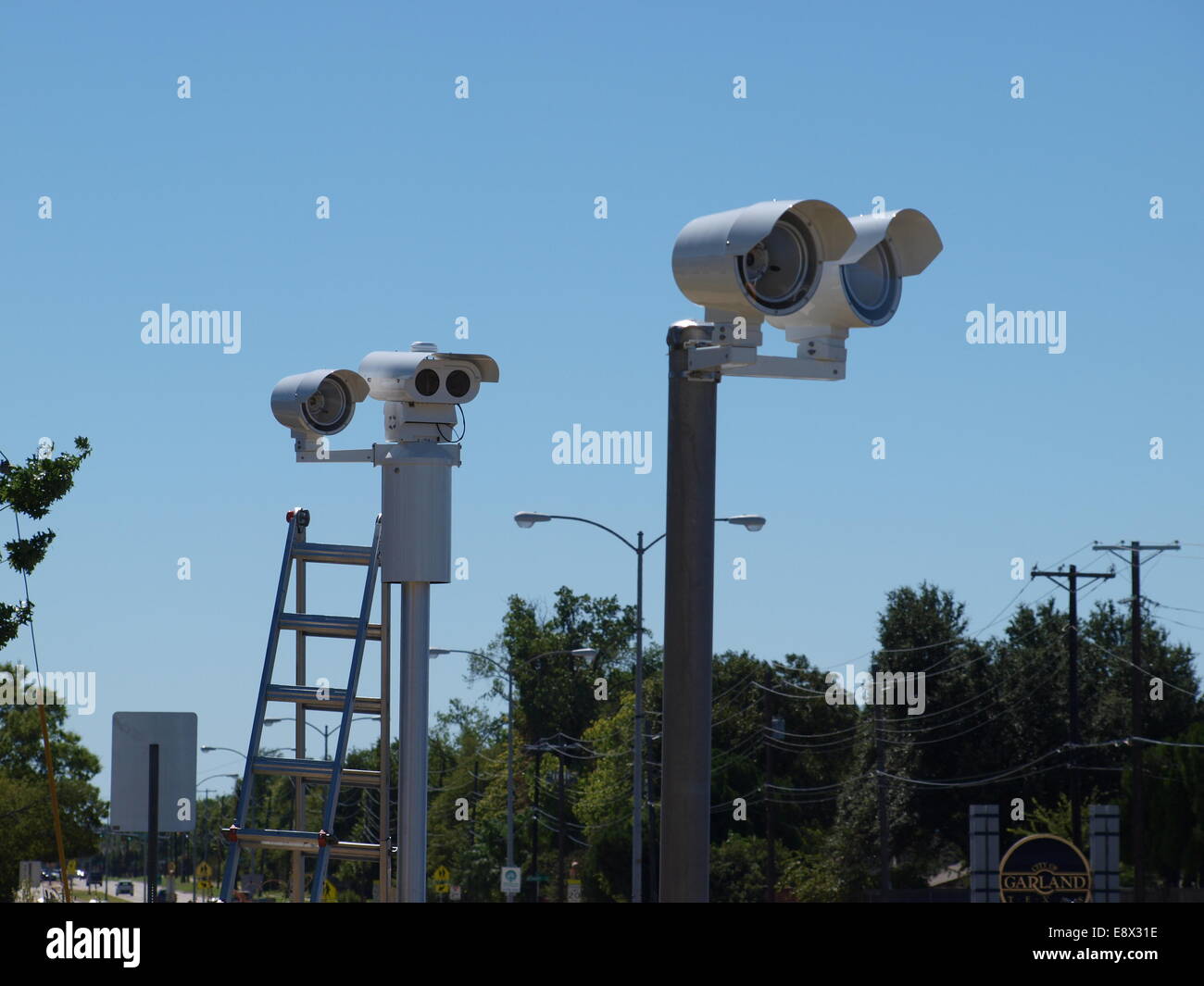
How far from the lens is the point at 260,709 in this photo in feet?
37.1

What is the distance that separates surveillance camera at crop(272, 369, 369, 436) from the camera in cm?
1205

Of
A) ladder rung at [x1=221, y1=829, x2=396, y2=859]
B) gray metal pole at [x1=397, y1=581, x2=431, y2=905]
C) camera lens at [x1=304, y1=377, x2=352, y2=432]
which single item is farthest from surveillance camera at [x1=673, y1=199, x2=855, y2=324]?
ladder rung at [x1=221, y1=829, x2=396, y2=859]

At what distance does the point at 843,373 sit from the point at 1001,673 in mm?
66387

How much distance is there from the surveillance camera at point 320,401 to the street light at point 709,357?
12.3 feet

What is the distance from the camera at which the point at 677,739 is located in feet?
27.8

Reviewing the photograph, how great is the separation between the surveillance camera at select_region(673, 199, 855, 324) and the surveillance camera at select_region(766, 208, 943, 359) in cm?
8

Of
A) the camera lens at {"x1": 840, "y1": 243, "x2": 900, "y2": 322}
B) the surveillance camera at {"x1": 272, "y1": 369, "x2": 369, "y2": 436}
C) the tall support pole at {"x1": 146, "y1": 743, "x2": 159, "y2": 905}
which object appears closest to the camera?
the camera lens at {"x1": 840, "y1": 243, "x2": 900, "y2": 322}

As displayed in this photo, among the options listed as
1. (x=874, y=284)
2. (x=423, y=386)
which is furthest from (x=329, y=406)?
(x=874, y=284)

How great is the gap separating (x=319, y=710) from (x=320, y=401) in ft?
6.89

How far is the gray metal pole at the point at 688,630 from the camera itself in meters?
8.48

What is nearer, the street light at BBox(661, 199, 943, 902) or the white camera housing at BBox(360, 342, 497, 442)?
the street light at BBox(661, 199, 943, 902)

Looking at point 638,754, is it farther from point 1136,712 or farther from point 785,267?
point 785,267

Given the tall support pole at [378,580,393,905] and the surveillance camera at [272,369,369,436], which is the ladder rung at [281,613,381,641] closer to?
the tall support pole at [378,580,393,905]

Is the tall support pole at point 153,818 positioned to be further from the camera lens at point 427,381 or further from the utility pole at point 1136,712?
the utility pole at point 1136,712
